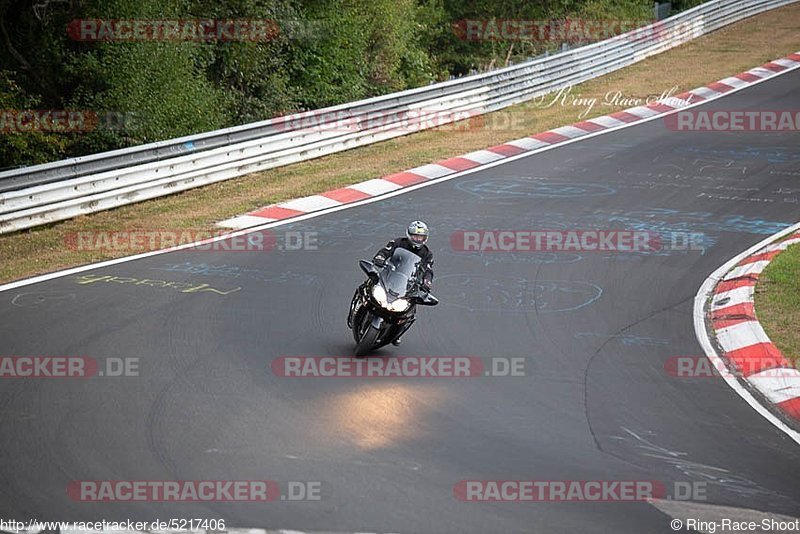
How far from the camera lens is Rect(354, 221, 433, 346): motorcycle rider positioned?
10719 millimetres

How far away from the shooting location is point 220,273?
13.6 meters

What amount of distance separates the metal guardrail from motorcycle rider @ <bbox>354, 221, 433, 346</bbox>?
7.46 m

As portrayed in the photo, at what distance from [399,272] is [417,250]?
40 cm

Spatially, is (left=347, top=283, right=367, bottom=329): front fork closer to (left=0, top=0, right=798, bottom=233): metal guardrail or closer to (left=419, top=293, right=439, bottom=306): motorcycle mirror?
(left=419, top=293, right=439, bottom=306): motorcycle mirror

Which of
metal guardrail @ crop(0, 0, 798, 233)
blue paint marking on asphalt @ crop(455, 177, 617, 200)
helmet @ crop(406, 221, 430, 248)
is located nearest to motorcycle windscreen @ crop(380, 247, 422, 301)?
helmet @ crop(406, 221, 430, 248)

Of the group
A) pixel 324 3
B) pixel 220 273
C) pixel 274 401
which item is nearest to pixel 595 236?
pixel 220 273

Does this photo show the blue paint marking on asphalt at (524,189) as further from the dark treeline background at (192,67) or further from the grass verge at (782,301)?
the dark treeline background at (192,67)

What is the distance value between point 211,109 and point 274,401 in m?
15.2

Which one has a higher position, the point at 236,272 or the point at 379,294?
the point at 379,294

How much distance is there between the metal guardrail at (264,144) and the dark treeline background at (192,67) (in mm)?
2800

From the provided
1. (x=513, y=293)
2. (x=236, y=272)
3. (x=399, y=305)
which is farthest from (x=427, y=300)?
(x=236, y=272)

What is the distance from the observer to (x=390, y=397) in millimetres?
9438

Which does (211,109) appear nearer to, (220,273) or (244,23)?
(244,23)

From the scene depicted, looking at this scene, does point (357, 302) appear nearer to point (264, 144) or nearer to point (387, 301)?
point (387, 301)
